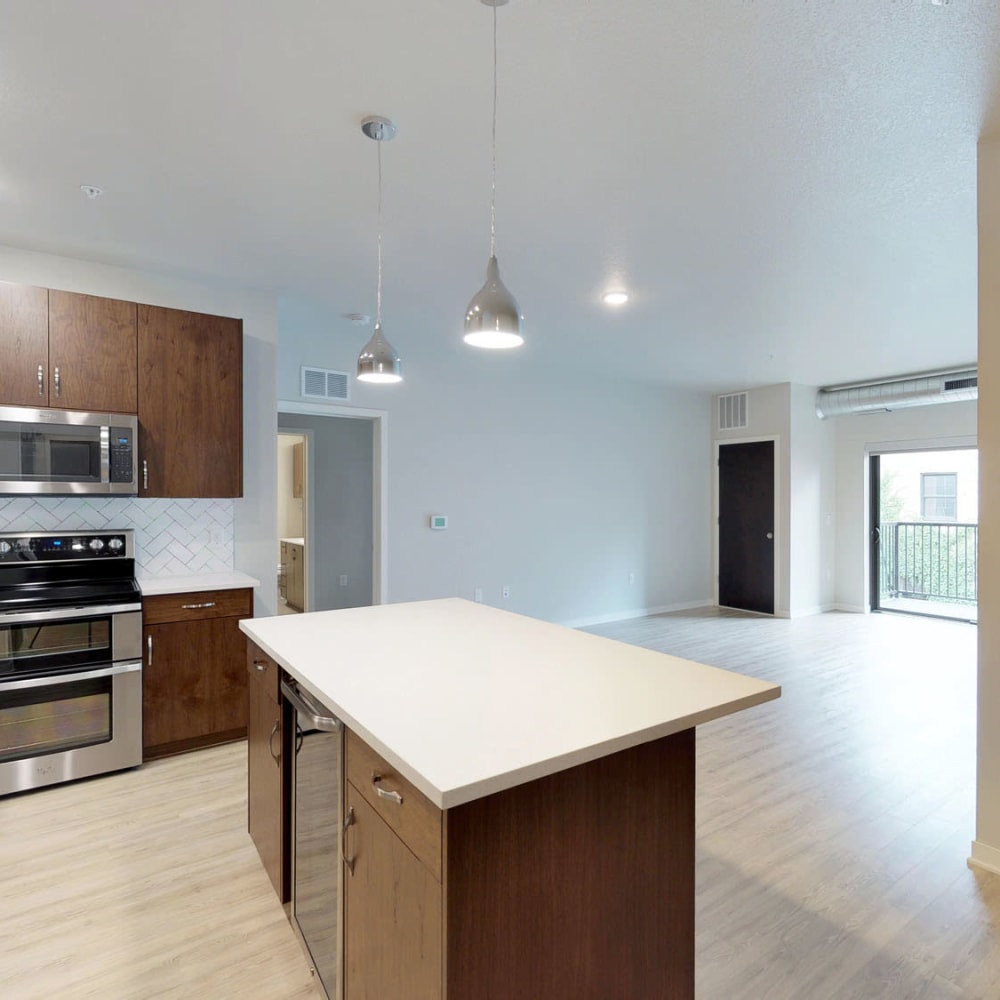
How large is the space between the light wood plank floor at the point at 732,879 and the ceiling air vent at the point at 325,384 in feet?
8.75

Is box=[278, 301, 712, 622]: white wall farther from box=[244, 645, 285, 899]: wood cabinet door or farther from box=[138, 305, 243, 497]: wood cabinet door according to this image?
box=[244, 645, 285, 899]: wood cabinet door

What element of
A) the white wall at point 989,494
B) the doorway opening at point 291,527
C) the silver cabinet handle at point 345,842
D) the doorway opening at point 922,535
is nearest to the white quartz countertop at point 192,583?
the silver cabinet handle at point 345,842

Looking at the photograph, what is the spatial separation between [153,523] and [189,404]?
726 mm

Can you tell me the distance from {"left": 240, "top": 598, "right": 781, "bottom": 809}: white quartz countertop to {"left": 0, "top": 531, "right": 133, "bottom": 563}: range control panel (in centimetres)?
157

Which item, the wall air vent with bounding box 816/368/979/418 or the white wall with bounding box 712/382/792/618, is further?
the white wall with bounding box 712/382/792/618

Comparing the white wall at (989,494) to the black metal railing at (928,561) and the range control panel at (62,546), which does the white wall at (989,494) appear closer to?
the range control panel at (62,546)

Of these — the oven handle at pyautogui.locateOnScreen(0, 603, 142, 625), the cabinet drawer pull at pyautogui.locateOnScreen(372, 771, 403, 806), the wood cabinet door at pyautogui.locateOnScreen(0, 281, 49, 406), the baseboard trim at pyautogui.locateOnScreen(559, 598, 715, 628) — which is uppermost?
the wood cabinet door at pyautogui.locateOnScreen(0, 281, 49, 406)

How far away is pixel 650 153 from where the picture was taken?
226cm

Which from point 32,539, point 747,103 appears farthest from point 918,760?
point 32,539

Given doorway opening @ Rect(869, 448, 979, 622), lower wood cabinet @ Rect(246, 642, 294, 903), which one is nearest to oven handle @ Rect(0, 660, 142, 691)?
lower wood cabinet @ Rect(246, 642, 294, 903)

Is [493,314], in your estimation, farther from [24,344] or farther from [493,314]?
[24,344]

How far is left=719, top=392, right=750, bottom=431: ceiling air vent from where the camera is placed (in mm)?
7238

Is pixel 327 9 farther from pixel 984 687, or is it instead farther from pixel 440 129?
pixel 984 687

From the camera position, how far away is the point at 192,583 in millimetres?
3242
